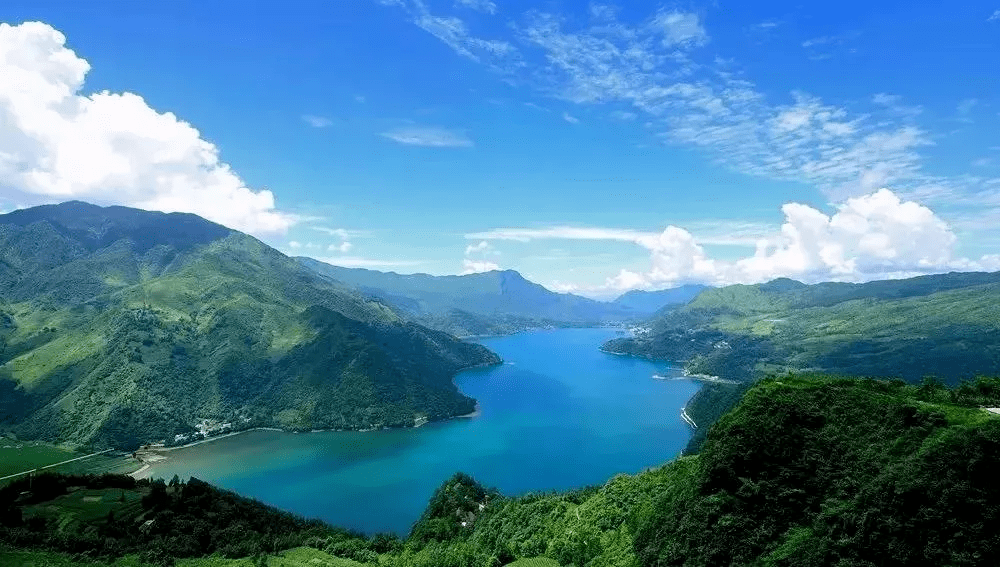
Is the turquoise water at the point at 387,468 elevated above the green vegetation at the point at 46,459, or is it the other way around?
the green vegetation at the point at 46,459

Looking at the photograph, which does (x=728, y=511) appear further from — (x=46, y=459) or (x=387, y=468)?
(x=46, y=459)

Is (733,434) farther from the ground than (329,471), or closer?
farther from the ground

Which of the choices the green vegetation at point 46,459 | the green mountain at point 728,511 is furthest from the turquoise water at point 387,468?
the green mountain at point 728,511

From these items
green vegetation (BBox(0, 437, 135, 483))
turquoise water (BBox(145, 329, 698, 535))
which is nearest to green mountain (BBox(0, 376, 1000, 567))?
turquoise water (BBox(145, 329, 698, 535))

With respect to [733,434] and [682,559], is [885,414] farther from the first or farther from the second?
[682,559]

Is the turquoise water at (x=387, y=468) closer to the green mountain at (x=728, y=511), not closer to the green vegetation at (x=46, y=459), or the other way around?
the green vegetation at (x=46, y=459)

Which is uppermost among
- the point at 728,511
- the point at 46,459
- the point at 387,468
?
the point at 728,511

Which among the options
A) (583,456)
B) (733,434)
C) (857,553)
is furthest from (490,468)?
(857,553)

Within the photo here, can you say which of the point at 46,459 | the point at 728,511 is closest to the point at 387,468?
the point at 46,459
